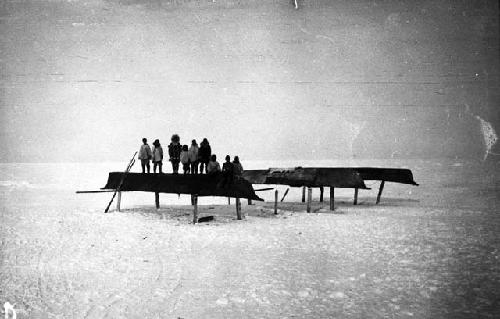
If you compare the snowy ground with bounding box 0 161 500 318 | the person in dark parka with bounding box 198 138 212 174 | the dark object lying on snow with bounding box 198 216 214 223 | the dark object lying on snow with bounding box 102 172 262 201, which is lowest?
the snowy ground with bounding box 0 161 500 318

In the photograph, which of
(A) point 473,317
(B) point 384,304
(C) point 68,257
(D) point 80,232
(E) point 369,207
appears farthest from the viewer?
(E) point 369,207

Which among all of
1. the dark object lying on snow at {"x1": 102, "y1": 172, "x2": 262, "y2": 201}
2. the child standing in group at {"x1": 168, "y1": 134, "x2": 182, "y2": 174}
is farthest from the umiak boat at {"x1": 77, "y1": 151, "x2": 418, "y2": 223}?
the child standing in group at {"x1": 168, "y1": 134, "x2": 182, "y2": 174}

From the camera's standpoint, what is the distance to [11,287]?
7.34 m

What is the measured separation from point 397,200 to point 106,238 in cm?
1649

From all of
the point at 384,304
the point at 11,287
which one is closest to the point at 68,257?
the point at 11,287

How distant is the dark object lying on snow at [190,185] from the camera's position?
1433 cm

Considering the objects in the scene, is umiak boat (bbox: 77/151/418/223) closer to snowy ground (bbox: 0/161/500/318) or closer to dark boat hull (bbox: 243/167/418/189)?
dark boat hull (bbox: 243/167/418/189)

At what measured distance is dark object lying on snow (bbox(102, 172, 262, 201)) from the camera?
14.3 meters

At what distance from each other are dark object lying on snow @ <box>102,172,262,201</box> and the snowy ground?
109 cm

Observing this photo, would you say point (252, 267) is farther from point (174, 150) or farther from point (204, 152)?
point (174, 150)

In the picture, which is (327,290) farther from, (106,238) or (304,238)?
(106,238)

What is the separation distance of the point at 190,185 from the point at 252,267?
6.65 m

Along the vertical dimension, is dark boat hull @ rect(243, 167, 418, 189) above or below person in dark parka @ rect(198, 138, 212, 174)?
below

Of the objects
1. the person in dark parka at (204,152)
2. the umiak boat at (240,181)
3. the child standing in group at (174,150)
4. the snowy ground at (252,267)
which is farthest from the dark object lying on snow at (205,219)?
the child standing in group at (174,150)
